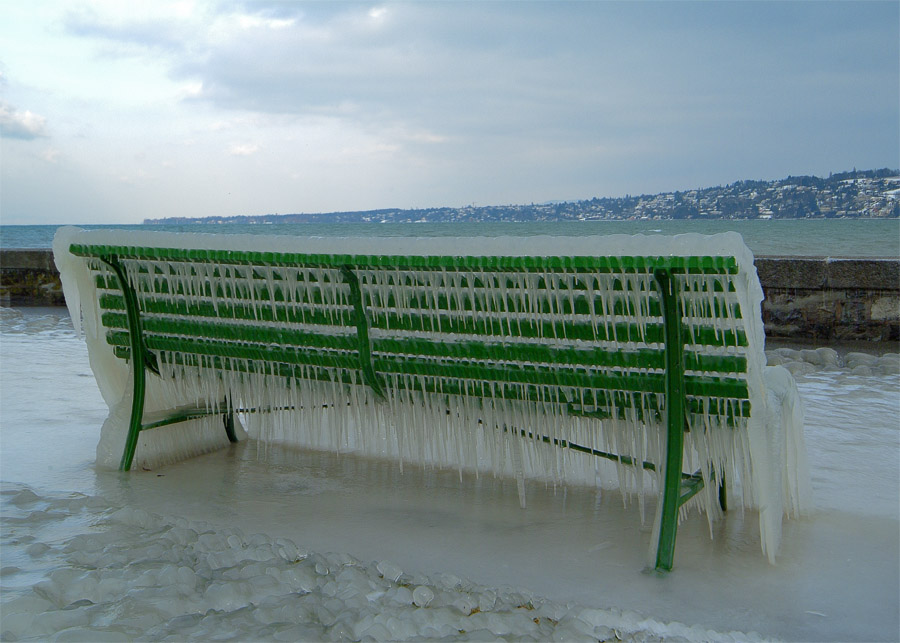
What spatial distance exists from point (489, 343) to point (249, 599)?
93 centimetres

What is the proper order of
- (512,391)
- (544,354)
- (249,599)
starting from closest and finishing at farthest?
(249,599) → (544,354) → (512,391)

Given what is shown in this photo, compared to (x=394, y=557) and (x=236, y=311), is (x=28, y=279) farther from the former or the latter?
(x=394, y=557)

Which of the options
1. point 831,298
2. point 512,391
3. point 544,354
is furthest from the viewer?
point 831,298

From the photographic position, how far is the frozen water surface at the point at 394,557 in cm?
185

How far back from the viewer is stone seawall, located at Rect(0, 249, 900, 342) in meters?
6.48

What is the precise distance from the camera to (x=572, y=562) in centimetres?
221

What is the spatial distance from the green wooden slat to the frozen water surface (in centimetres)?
82

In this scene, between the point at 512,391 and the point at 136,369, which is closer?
the point at 512,391

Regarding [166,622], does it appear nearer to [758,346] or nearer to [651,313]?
[651,313]

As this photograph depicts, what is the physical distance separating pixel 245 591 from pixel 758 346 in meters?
1.42

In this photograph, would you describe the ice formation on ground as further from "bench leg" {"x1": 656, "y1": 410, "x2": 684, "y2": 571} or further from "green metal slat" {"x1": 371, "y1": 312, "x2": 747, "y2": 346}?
"green metal slat" {"x1": 371, "y1": 312, "x2": 747, "y2": 346}

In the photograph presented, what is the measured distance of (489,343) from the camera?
2.25 metres

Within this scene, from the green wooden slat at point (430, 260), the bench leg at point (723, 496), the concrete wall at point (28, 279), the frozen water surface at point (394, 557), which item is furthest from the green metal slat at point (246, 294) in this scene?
the concrete wall at point (28, 279)

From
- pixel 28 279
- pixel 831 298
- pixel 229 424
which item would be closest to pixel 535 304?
pixel 229 424
